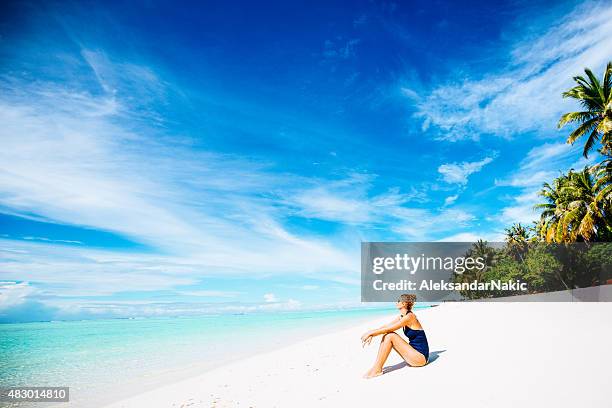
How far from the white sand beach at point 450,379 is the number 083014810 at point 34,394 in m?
3.36

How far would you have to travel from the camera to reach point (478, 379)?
531cm

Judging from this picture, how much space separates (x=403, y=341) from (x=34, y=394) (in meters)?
11.0

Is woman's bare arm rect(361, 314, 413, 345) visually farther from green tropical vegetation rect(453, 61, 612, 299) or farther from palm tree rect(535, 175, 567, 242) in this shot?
palm tree rect(535, 175, 567, 242)

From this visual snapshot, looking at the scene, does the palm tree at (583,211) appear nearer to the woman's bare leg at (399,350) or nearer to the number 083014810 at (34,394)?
the woman's bare leg at (399,350)

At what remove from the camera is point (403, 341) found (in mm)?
6258

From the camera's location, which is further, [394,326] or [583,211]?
[583,211]

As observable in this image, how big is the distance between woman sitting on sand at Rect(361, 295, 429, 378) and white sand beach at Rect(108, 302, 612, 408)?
189mm

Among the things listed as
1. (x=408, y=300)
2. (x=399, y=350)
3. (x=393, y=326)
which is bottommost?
(x=399, y=350)

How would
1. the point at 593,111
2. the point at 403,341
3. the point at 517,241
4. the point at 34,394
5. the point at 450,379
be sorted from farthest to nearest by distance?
the point at 517,241, the point at 593,111, the point at 34,394, the point at 403,341, the point at 450,379

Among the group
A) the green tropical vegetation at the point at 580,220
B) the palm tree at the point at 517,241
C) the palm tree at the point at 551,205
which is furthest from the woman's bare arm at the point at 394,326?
the palm tree at the point at 517,241

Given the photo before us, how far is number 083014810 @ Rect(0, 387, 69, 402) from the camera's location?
916 cm

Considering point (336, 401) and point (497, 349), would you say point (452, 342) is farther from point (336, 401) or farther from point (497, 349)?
point (336, 401)

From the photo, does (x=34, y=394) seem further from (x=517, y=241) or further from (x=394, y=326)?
(x=517, y=241)

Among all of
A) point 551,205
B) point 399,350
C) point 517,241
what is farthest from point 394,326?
point 517,241
